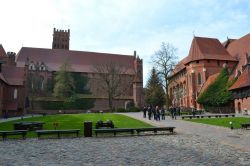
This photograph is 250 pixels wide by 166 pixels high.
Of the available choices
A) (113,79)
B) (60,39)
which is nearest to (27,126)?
(113,79)

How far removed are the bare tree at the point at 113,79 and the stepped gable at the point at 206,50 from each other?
19215 mm

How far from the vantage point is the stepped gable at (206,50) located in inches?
2374

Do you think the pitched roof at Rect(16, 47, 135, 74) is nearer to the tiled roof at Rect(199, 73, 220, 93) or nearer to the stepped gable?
the stepped gable

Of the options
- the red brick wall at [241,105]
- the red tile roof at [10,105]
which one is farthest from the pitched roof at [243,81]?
the red tile roof at [10,105]

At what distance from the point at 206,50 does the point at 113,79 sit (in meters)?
23.6

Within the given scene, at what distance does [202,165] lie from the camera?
918 cm

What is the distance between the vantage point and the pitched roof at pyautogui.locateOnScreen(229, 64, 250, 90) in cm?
4349

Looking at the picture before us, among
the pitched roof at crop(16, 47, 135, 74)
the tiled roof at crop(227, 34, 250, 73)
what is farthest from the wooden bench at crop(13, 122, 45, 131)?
the pitched roof at crop(16, 47, 135, 74)

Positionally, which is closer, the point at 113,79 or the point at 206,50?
the point at 206,50

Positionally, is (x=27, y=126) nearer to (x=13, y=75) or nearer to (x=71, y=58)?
A: (x=13, y=75)

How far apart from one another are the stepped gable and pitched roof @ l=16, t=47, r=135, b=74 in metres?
26.1

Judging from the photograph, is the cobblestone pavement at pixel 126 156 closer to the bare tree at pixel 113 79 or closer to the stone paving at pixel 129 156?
the stone paving at pixel 129 156

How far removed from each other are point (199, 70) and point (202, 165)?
53.3 meters

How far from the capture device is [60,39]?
95.9 meters
